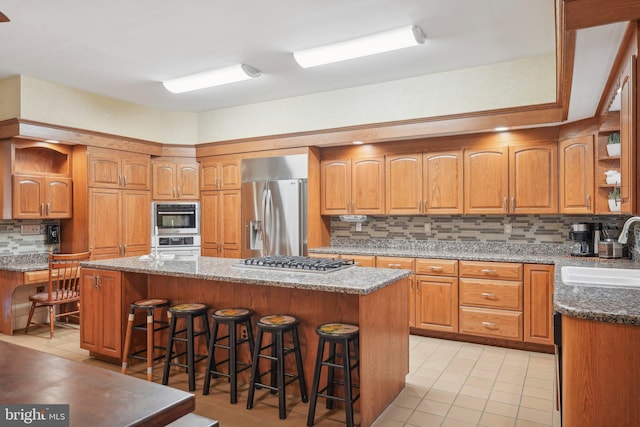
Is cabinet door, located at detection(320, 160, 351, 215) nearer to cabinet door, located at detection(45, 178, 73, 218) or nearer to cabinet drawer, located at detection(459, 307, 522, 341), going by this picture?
cabinet drawer, located at detection(459, 307, 522, 341)

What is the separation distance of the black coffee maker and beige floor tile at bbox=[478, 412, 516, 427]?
2085mm

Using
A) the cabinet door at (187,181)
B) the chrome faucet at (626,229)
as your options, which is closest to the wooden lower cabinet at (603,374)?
the chrome faucet at (626,229)

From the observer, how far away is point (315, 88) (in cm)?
502

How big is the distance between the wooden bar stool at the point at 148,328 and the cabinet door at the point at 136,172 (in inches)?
97.7

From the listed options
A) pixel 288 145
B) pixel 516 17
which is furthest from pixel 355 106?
pixel 516 17

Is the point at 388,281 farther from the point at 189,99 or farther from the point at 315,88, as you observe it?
the point at 189,99

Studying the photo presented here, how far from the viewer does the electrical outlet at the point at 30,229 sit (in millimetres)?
4961

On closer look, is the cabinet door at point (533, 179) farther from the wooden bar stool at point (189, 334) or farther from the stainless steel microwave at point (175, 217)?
the stainless steel microwave at point (175, 217)

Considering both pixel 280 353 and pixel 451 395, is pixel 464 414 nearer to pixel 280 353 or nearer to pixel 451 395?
pixel 451 395

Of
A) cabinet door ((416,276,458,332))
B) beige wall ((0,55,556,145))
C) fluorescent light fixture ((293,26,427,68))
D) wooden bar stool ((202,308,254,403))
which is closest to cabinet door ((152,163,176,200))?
beige wall ((0,55,556,145))

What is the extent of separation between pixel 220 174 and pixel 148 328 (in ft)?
9.89

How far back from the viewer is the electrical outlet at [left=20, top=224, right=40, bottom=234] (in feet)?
16.3

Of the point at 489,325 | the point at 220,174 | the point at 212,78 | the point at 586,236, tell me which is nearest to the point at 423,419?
the point at 489,325

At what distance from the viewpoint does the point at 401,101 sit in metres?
4.68
